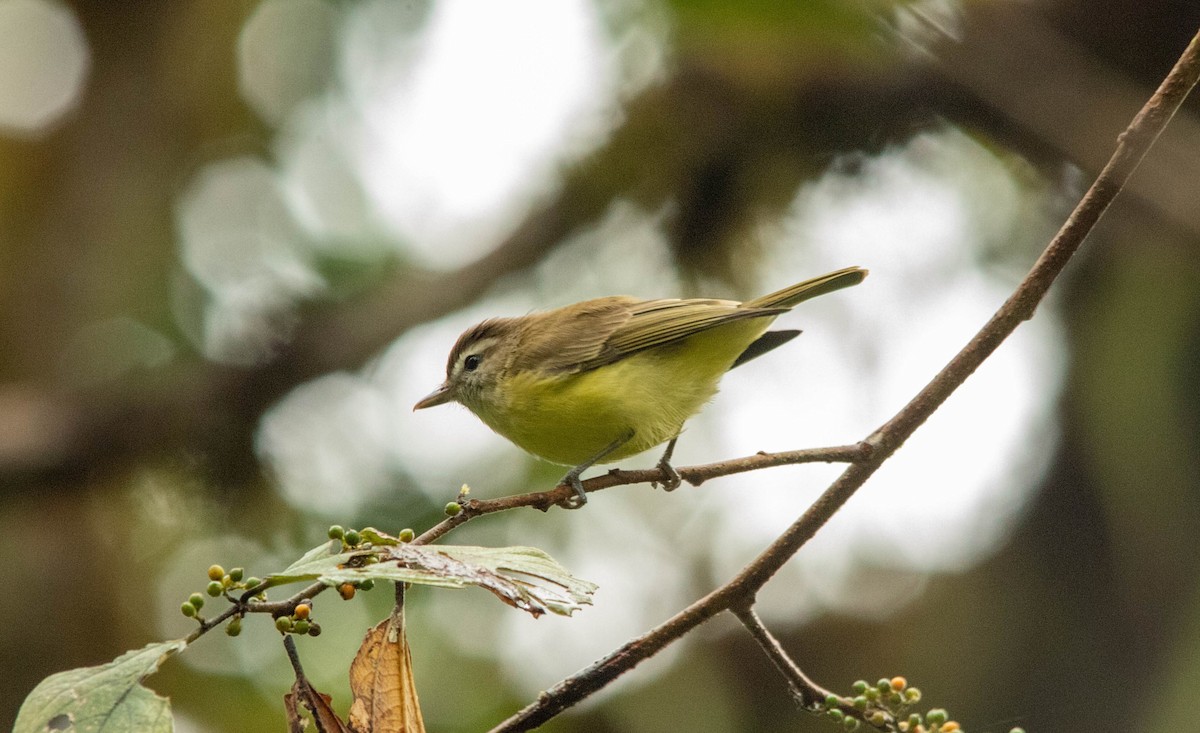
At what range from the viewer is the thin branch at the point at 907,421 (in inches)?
A: 83.0

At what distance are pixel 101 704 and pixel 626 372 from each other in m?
2.48

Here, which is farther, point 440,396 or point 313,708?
point 440,396

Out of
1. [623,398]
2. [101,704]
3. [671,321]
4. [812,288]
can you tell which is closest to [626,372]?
[623,398]

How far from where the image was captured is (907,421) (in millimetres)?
2449

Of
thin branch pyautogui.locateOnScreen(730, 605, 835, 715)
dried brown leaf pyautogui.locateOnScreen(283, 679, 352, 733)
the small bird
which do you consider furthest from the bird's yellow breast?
dried brown leaf pyautogui.locateOnScreen(283, 679, 352, 733)

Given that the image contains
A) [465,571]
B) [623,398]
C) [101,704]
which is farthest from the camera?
[623,398]

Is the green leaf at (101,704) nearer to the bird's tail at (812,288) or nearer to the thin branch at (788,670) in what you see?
the thin branch at (788,670)

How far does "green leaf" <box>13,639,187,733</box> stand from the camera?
75.3 inches

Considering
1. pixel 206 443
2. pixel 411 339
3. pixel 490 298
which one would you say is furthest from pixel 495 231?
pixel 206 443

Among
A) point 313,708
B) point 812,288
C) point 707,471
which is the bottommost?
point 707,471

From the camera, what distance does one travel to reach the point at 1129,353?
5.17m

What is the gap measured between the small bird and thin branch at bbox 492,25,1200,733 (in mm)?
1429

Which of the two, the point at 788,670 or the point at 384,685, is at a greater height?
the point at 384,685

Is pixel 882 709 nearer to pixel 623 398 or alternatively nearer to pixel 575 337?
pixel 623 398
